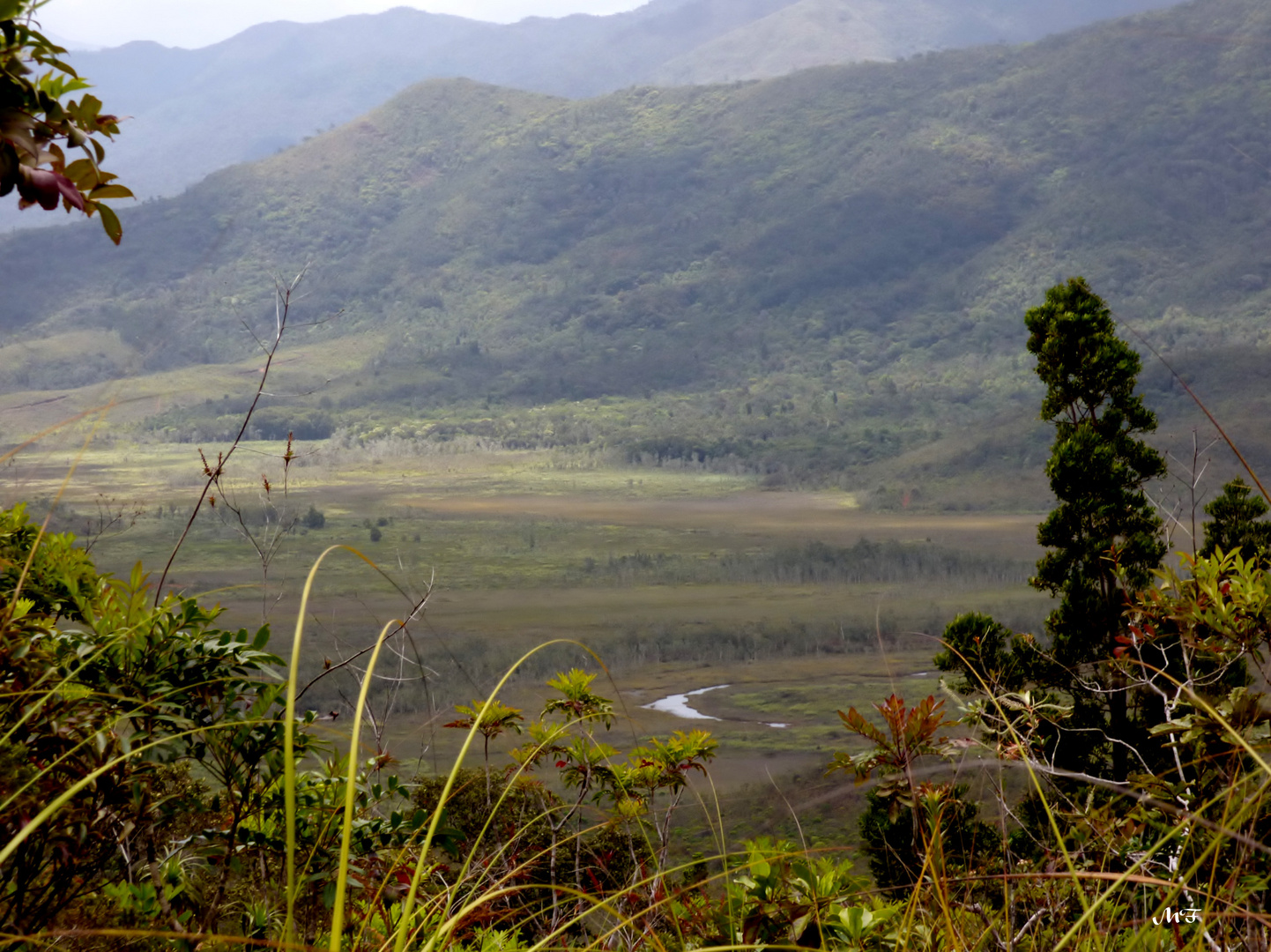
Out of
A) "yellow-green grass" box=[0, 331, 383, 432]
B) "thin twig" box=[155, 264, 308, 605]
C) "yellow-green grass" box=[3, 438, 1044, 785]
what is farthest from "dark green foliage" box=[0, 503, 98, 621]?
"yellow-green grass" box=[0, 331, 383, 432]

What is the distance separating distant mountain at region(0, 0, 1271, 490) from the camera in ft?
209

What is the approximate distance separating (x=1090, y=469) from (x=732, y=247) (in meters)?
82.3

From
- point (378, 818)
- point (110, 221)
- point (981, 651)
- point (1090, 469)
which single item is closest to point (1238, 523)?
point (1090, 469)

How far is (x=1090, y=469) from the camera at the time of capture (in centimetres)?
950

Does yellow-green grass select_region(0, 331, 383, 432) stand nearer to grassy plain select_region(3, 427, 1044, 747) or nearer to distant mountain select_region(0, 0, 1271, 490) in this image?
distant mountain select_region(0, 0, 1271, 490)

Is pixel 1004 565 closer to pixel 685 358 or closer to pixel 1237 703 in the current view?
pixel 1237 703

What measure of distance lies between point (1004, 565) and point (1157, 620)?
26652 mm

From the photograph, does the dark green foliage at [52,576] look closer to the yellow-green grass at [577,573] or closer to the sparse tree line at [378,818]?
the sparse tree line at [378,818]

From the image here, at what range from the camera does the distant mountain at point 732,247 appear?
63750 mm

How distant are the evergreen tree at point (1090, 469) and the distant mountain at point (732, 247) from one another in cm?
4098

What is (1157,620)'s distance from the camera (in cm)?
407

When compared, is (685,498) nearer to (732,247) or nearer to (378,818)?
(378,818)

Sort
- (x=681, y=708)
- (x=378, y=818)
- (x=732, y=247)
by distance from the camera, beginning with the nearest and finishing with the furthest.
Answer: (x=378, y=818)
(x=681, y=708)
(x=732, y=247)

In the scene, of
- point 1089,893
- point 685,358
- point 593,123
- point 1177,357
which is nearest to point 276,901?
point 1089,893
